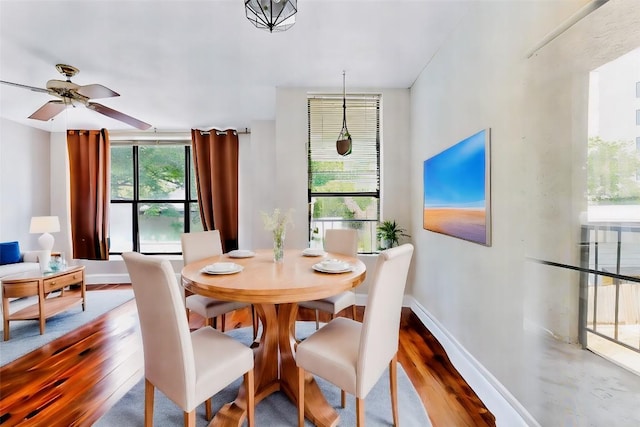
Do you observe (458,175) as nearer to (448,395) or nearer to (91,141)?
(448,395)

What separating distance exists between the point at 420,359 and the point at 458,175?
4.90 ft

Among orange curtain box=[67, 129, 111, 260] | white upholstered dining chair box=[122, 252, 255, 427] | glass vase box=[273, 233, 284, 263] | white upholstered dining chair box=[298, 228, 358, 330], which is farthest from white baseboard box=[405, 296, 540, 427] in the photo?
orange curtain box=[67, 129, 111, 260]

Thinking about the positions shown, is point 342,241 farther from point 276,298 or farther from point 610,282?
point 610,282

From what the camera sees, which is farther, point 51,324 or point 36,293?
point 51,324

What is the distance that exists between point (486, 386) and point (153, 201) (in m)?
5.18

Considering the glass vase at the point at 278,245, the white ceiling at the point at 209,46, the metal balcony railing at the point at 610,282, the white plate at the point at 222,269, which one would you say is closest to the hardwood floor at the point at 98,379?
the metal balcony railing at the point at 610,282

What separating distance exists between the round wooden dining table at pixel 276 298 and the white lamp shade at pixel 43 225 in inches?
128

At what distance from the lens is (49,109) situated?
2.64m

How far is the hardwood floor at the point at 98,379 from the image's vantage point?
1.62 m

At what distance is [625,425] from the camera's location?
35.7 inches

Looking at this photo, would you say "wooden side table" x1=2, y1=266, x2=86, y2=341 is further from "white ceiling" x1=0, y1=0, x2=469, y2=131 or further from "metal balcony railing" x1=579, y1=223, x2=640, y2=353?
"metal balcony railing" x1=579, y1=223, x2=640, y2=353

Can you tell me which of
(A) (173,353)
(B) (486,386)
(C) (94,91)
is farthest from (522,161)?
(C) (94,91)

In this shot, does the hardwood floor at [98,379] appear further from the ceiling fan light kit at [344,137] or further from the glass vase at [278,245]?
the ceiling fan light kit at [344,137]

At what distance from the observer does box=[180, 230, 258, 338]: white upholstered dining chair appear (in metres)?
2.04
